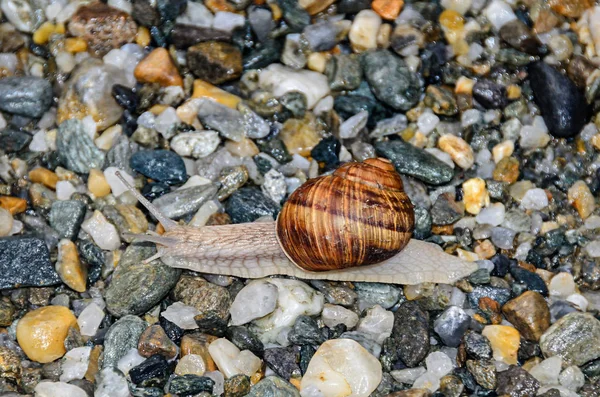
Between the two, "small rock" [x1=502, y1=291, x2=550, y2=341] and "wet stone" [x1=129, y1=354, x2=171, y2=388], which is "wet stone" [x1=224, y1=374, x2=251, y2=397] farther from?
"small rock" [x1=502, y1=291, x2=550, y2=341]

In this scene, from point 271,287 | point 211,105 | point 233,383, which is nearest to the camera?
point 233,383

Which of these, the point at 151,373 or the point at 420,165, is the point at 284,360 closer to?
the point at 151,373

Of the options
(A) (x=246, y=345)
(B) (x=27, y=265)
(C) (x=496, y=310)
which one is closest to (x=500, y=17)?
(C) (x=496, y=310)

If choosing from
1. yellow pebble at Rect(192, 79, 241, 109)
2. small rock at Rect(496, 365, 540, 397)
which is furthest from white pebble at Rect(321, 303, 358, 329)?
yellow pebble at Rect(192, 79, 241, 109)

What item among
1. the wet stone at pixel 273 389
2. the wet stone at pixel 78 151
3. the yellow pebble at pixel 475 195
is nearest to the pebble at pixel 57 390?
the wet stone at pixel 273 389

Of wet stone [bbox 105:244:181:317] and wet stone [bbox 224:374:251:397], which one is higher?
wet stone [bbox 105:244:181:317]

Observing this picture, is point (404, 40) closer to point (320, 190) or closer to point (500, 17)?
point (500, 17)
